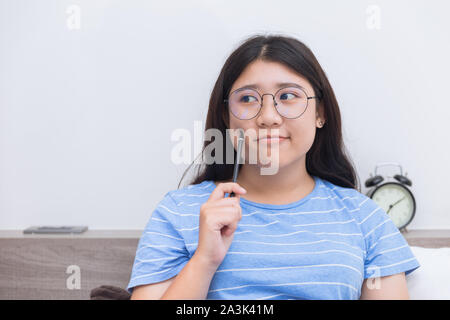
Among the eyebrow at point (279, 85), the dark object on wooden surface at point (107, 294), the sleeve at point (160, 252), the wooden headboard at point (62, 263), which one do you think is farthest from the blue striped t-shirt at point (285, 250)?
the wooden headboard at point (62, 263)

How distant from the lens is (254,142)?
96 centimetres

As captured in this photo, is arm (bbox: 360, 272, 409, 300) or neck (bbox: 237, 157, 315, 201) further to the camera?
neck (bbox: 237, 157, 315, 201)

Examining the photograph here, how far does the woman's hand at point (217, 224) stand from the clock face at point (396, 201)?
2.11 ft

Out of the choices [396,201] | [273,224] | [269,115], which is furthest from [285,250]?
[396,201]

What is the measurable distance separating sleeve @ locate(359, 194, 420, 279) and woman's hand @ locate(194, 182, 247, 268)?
13.5 inches

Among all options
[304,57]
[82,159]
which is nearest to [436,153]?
[304,57]

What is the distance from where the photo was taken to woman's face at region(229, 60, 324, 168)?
0.95 metres

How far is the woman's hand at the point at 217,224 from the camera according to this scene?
0.82m

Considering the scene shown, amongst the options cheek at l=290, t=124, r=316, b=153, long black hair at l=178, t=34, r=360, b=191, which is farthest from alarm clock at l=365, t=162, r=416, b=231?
cheek at l=290, t=124, r=316, b=153

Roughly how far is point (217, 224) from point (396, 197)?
29.5 inches

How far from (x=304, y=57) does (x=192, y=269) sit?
56 centimetres

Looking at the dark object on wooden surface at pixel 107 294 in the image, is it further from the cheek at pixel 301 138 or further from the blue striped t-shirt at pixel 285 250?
the cheek at pixel 301 138

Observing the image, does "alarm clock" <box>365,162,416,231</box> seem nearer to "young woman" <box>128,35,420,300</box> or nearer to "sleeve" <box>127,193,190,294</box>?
"young woman" <box>128,35,420,300</box>

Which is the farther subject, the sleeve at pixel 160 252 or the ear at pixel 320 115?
the ear at pixel 320 115
